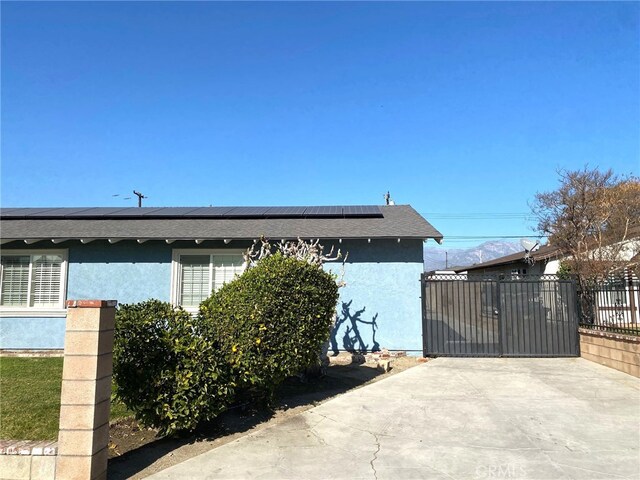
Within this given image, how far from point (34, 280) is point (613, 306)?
14.2 m

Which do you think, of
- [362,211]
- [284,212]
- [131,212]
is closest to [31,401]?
[131,212]

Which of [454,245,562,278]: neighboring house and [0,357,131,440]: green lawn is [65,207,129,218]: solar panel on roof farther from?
[454,245,562,278]: neighboring house

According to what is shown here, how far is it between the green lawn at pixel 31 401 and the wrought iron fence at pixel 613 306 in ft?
31.8

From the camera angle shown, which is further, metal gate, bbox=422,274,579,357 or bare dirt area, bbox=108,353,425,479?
metal gate, bbox=422,274,579,357

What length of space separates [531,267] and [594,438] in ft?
62.1

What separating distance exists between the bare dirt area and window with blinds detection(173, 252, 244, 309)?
3946 mm

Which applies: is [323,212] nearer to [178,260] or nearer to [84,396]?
[178,260]

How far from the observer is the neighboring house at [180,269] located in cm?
1045

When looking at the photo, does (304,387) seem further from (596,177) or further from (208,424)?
(596,177)

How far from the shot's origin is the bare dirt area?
4461mm

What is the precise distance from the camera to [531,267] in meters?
22.3

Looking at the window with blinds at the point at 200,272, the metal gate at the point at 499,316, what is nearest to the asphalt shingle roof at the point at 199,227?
the window with blinds at the point at 200,272

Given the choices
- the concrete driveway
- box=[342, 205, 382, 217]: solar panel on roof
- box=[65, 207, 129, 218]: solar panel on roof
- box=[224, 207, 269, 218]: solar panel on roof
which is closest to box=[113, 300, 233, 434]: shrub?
the concrete driveway

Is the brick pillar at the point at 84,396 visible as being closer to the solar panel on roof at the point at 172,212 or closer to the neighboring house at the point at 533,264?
the solar panel on roof at the point at 172,212
